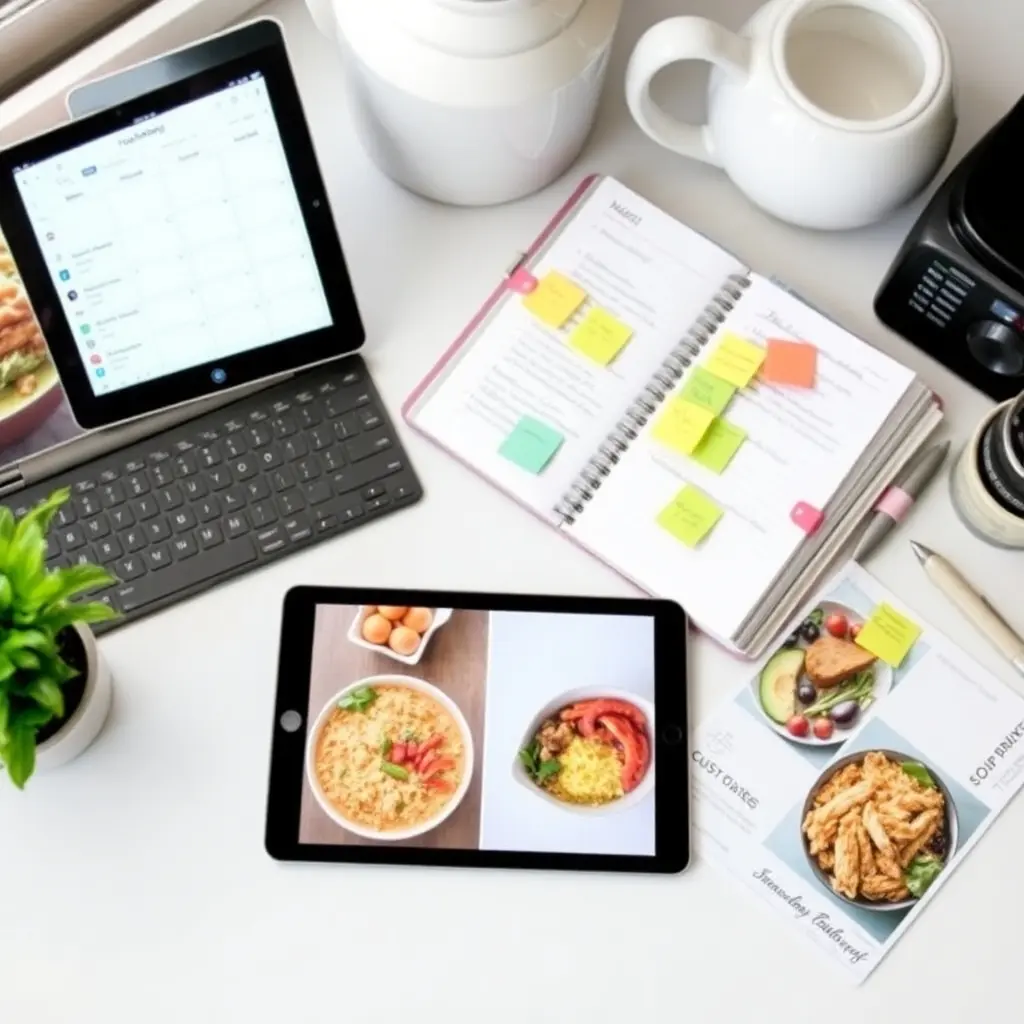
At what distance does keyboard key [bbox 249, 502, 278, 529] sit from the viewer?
841 millimetres

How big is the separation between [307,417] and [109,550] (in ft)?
0.50

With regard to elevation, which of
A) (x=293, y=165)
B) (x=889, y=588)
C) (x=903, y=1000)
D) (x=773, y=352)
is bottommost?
(x=903, y=1000)

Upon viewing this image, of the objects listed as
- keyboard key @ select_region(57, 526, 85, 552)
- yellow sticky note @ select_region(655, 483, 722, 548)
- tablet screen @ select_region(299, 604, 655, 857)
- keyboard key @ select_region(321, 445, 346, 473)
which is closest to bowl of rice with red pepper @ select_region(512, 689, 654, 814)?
tablet screen @ select_region(299, 604, 655, 857)

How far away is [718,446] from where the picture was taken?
0.85 meters

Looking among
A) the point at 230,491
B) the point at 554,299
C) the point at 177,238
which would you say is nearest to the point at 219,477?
the point at 230,491

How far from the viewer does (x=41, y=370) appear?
0.85m

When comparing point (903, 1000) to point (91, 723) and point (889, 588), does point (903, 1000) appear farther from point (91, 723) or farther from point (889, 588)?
point (91, 723)

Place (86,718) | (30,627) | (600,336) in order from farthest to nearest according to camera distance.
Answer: (600,336) → (86,718) → (30,627)

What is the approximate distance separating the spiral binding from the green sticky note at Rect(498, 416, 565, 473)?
25 mm

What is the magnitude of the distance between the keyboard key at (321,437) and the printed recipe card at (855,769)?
303mm

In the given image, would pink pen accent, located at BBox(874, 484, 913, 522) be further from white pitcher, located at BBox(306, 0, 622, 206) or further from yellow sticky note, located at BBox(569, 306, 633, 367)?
white pitcher, located at BBox(306, 0, 622, 206)

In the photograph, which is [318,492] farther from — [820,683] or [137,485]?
[820,683]

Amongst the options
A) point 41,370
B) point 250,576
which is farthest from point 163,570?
point 41,370

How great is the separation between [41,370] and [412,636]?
301 mm
